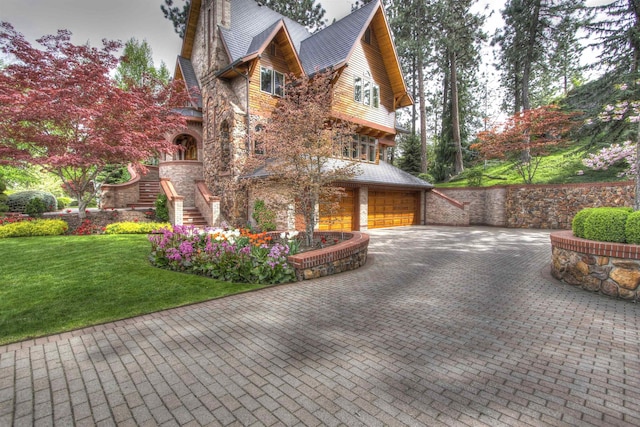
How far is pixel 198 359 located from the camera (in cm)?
318

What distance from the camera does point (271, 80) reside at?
587 inches

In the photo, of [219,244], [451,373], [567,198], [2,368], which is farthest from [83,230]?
[567,198]

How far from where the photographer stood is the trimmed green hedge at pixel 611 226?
535cm

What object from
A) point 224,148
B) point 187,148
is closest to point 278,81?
point 224,148

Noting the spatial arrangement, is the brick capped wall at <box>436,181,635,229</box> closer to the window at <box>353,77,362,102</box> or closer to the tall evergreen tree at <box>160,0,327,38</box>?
the window at <box>353,77,362,102</box>

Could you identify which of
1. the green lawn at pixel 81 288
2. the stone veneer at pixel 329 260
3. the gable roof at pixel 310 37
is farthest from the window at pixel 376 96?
the green lawn at pixel 81 288

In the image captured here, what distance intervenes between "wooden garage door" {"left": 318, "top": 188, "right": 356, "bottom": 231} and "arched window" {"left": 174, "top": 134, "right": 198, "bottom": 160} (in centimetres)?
900

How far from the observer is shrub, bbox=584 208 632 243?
552 cm

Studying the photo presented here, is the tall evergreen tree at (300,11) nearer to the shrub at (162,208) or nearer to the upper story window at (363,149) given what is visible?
the upper story window at (363,149)

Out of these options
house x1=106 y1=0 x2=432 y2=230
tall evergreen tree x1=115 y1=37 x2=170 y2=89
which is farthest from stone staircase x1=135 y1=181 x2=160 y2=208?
tall evergreen tree x1=115 y1=37 x2=170 y2=89

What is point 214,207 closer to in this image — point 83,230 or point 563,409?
point 83,230

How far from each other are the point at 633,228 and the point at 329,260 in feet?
19.0

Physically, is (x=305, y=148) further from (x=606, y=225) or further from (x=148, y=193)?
(x=148, y=193)

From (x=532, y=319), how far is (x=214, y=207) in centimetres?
1236
